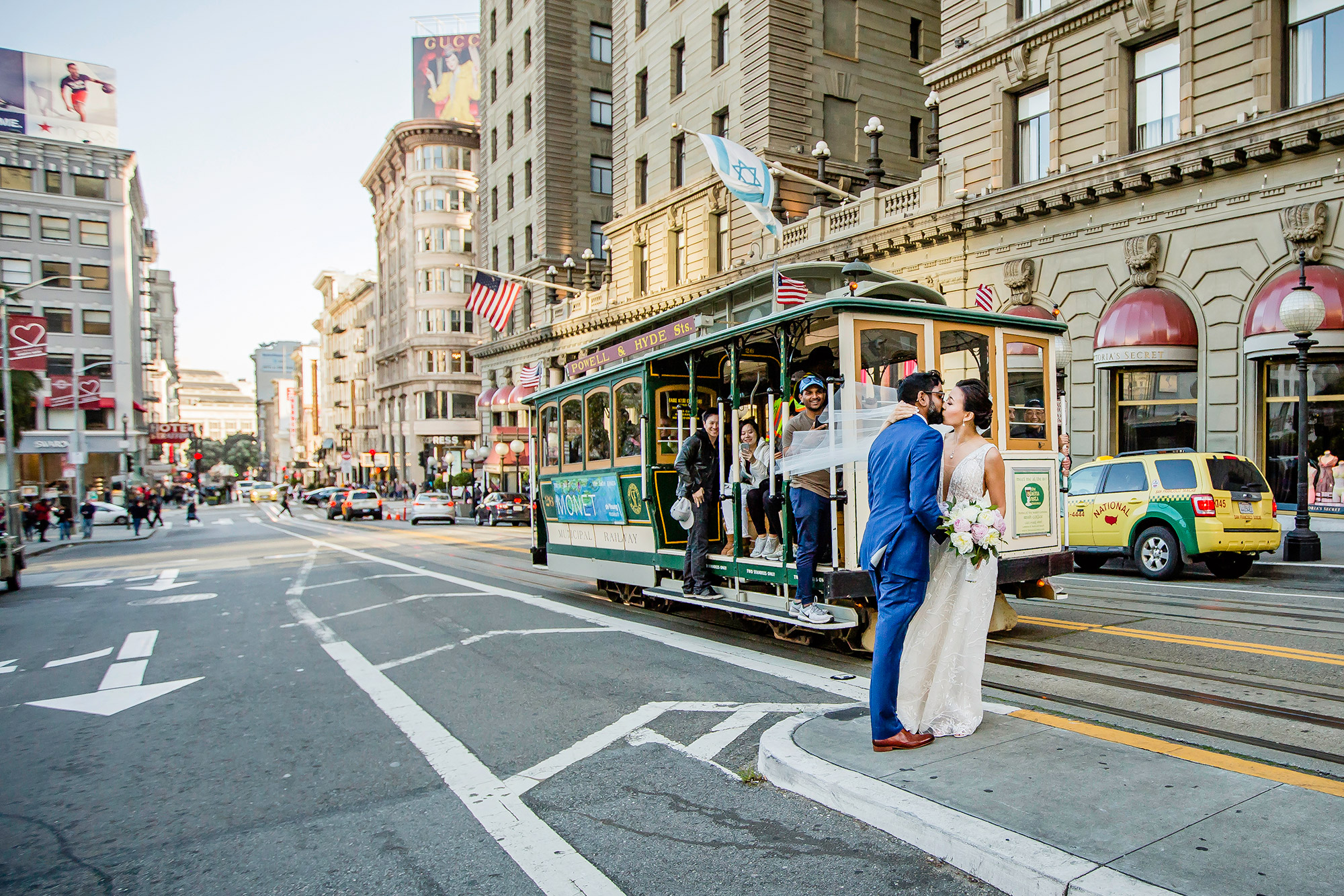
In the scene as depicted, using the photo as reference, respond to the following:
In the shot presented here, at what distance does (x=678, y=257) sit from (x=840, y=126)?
832 cm

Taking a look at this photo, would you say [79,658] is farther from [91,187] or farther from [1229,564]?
[91,187]

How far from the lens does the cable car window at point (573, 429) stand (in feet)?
39.9

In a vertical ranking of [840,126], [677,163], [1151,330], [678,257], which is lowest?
[1151,330]

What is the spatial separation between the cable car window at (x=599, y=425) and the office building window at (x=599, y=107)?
41.9 metres

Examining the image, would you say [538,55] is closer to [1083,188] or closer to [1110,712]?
[1083,188]

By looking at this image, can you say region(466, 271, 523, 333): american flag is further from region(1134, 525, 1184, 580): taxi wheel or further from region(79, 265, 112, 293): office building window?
region(79, 265, 112, 293): office building window

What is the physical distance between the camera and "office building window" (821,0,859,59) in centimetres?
3112

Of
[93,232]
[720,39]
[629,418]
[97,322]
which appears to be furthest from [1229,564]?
[93,232]

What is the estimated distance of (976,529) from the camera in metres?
4.66

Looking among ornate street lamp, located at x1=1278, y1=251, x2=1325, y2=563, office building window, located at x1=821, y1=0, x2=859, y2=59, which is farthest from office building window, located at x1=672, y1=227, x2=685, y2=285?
ornate street lamp, located at x1=1278, y1=251, x2=1325, y2=563

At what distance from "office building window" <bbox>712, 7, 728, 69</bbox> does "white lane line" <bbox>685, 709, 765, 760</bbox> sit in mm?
31497

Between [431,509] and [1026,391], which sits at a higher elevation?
[1026,391]

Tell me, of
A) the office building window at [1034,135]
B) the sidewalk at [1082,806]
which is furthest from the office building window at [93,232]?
the sidewalk at [1082,806]

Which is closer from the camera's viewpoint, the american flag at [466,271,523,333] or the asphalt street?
the asphalt street
